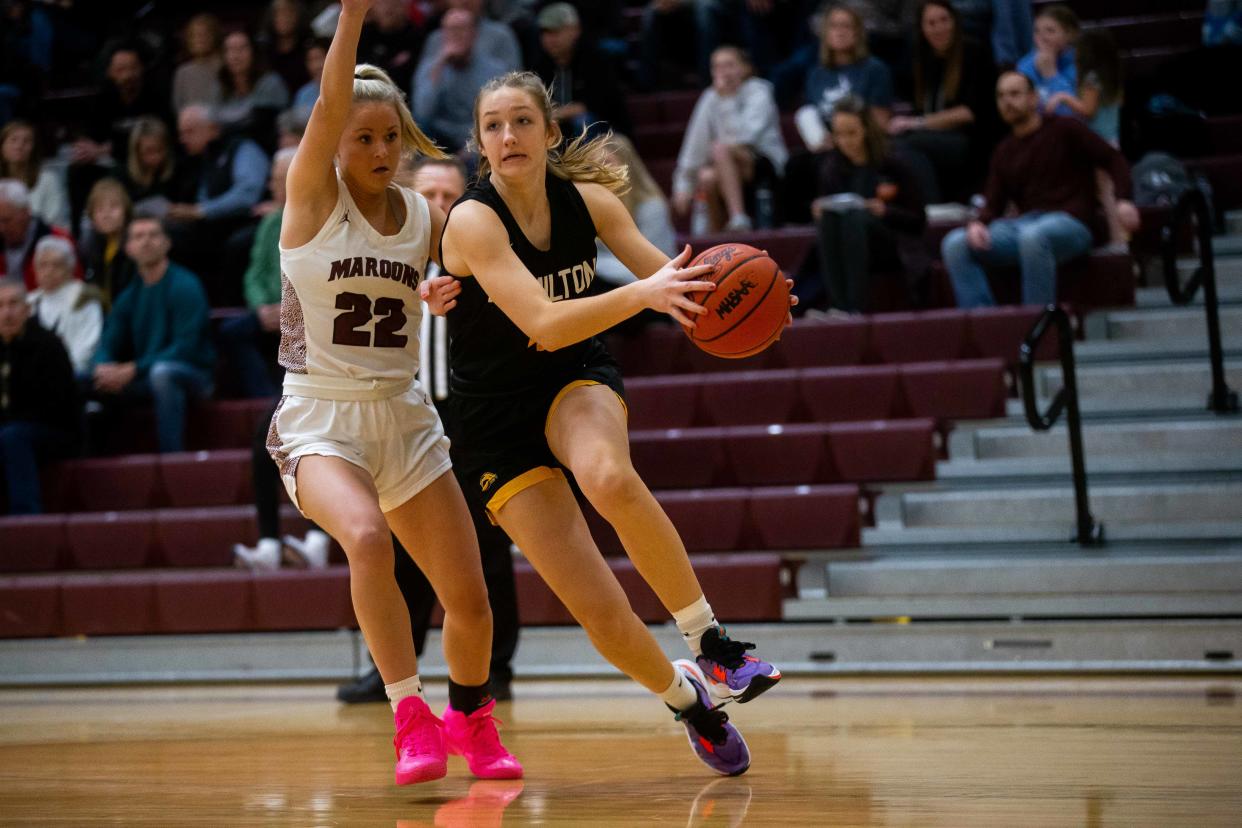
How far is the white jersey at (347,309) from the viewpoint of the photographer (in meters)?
3.43

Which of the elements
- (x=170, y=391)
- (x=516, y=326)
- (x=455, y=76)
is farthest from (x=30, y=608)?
(x=516, y=326)

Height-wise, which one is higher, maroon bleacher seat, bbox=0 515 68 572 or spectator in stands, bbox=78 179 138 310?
spectator in stands, bbox=78 179 138 310

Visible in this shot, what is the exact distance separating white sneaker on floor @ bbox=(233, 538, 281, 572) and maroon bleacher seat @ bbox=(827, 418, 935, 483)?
7.91ft

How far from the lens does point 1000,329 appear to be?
22.3 ft


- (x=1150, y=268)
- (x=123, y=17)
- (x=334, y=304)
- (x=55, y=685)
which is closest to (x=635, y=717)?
(x=334, y=304)

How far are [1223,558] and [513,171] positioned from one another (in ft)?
11.3

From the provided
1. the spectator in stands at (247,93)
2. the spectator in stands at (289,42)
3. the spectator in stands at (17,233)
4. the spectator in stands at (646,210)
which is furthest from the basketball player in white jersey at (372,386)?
the spectator in stands at (289,42)

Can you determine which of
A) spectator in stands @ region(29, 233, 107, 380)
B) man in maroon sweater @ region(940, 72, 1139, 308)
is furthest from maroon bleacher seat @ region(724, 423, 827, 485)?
spectator in stands @ region(29, 233, 107, 380)

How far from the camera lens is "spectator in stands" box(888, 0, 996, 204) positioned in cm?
775

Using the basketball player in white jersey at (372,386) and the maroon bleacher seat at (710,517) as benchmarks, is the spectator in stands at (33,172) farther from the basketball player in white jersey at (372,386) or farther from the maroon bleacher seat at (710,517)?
the basketball player in white jersey at (372,386)

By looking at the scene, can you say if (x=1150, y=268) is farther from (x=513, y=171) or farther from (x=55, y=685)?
(x=55, y=685)

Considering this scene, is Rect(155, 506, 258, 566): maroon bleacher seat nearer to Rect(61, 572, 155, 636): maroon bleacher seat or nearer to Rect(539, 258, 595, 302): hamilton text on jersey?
Rect(61, 572, 155, 636): maroon bleacher seat

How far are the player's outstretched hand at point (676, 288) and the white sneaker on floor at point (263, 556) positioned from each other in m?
3.87

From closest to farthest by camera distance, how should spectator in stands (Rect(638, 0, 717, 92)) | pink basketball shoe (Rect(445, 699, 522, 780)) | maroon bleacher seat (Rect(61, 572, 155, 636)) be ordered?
1. pink basketball shoe (Rect(445, 699, 522, 780))
2. maroon bleacher seat (Rect(61, 572, 155, 636))
3. spectator in stands (Rect(638, 0, 717, 92))
